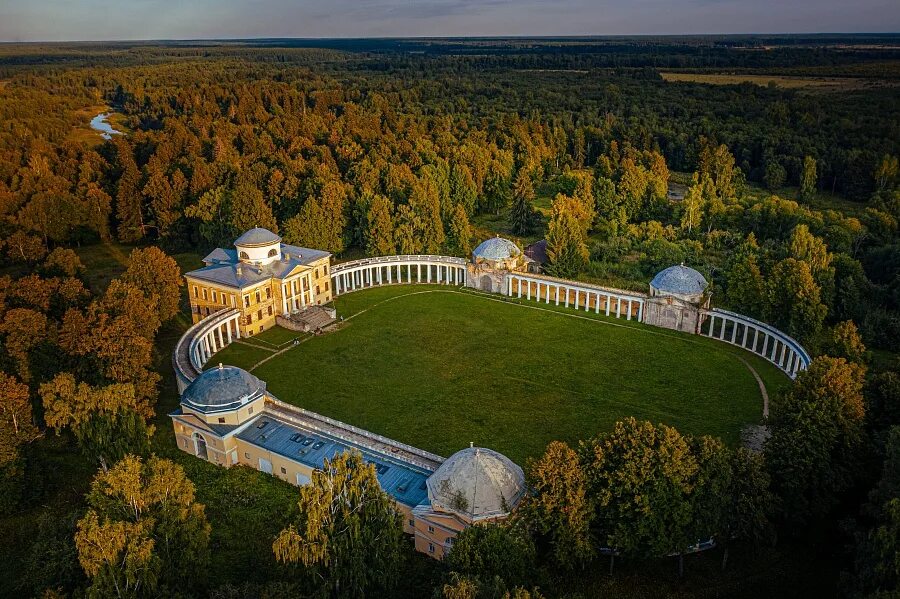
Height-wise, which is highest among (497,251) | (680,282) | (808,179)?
(808,179)

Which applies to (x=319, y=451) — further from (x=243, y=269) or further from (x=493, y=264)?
(x=493, y=264)

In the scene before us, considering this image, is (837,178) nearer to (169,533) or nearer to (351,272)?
(351,272)

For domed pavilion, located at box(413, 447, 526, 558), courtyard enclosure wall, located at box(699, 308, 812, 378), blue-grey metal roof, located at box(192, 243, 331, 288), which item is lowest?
courtyard enclosure wall, located at box(699, 308, 812, 378)

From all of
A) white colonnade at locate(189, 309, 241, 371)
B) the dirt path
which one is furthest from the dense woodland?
the dirt path

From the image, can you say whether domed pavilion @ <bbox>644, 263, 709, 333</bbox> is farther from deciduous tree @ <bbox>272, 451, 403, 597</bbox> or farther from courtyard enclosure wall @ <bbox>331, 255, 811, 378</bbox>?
deciduous tree @ <bbox>272, 451, 403, 597</bbox>

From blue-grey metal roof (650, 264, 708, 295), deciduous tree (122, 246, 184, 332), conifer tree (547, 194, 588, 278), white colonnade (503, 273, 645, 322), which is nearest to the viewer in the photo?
deciduous tree (122, 246, 184, 332)

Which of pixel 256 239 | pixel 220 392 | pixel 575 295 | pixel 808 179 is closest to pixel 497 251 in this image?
pixel 575 295

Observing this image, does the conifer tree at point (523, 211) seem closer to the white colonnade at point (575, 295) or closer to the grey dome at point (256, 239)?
the white colonnade at point (575, 295)

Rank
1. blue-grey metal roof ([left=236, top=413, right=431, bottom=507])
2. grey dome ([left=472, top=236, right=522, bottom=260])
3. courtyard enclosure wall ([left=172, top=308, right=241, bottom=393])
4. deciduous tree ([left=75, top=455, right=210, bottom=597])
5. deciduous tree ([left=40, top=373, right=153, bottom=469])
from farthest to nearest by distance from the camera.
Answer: grey dome ([left=472, top=236, right=522, bottom=260]) → courtyard enclosure wall ([left=172, top=308, right=241, bottom=393]) → deciduous tree ([left=40, top=373, right=153, bottom=469]) → blue-grey metal roof ([left=236, top=413, right=431, bottom=507]) → deciduous tree ([left=75, top=455, right=210, bottom=597])
